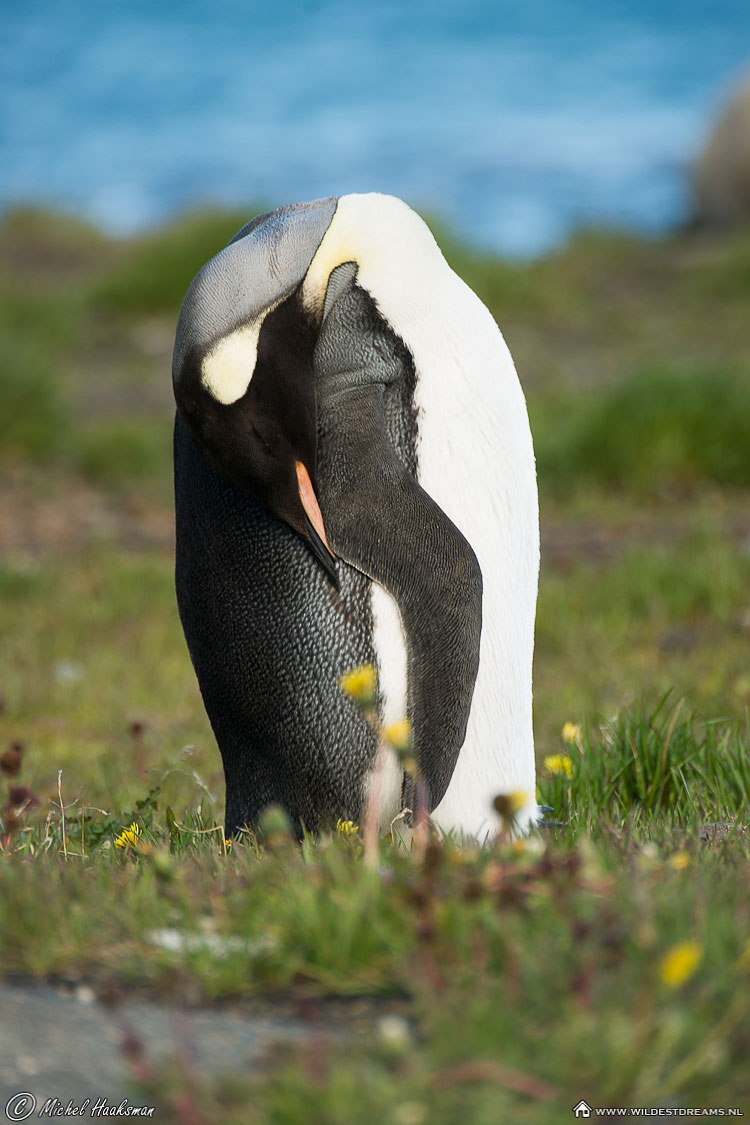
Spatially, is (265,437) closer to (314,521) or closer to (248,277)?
(314,521)

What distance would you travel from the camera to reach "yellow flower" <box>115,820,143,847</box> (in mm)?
2596

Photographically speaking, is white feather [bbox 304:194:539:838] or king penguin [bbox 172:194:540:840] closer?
king penguin [bbox 172:194:540:840]

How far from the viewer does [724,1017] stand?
149 cm

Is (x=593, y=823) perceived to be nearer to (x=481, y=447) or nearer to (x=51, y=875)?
(x=481, y=447)

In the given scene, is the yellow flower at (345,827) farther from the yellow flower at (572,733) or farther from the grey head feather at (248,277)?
the grey head feather at (248,277)

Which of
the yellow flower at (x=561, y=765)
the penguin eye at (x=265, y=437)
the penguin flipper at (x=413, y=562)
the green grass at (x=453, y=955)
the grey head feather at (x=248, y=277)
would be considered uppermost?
the grey head feather at (x=248, y=277)

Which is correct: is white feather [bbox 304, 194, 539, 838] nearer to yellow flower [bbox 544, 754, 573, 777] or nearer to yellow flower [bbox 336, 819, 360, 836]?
yellow flower [bbox 544, 754, 573, 777]

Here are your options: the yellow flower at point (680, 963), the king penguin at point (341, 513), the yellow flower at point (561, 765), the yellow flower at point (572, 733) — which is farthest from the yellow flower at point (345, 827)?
the yellow flower at point (680, 963)

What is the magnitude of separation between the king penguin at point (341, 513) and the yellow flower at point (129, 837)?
24 cm

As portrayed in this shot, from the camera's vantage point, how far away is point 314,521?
2.62 m

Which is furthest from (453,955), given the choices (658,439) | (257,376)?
(658,439)

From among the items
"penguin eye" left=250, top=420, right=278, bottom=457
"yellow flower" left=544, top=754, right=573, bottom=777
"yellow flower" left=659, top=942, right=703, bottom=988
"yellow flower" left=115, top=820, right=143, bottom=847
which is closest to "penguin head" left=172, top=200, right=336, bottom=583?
"penguin eye" left=250, top=420, right=278, bottom=457

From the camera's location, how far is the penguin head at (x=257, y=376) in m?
2.49

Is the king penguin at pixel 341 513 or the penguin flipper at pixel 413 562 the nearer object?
the king penguin at pixel 341 513
